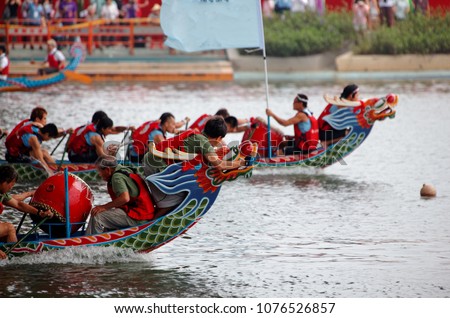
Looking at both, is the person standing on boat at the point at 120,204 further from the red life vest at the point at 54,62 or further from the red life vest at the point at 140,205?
the red life vest at the point at 54,62

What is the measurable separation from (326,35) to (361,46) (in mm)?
1138

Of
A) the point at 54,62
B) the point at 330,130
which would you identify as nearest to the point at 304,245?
the point at 330,130

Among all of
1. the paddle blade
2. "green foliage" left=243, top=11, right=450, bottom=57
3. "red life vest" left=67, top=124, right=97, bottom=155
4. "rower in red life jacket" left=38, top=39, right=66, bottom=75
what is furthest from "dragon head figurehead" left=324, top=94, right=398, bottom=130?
"green foliage" left=243, top=11, right=450, bottom=57

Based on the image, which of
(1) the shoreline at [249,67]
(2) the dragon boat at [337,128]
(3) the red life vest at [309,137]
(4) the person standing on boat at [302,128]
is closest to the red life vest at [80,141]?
(2) the dragon boat at [337,128]

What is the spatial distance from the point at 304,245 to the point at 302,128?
4736 mm

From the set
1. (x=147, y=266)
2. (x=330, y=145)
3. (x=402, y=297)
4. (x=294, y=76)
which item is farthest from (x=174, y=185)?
(x=294, y=76)

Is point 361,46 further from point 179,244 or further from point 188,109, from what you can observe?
point 179,244

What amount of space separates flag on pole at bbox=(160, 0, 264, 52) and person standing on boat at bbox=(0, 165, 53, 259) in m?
5.47

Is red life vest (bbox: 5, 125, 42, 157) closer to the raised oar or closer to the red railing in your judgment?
the raised oar

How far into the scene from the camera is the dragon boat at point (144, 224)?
11.6 metres

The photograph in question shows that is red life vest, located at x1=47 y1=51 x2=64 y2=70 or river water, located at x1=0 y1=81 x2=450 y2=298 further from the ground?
red life vest, located at x1=47 y1=51 x2=64 y2=70

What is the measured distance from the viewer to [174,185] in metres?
11.7

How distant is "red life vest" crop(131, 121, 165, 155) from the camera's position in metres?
16.8

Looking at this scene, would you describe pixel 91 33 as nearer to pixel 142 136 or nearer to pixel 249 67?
pixel 249 67
